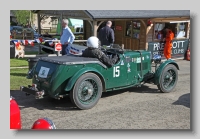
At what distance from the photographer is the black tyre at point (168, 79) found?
23.5 feet

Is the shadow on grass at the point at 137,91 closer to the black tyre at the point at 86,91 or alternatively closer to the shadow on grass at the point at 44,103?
the shadow on grass at the point at 44,103

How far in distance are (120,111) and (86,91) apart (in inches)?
32.3

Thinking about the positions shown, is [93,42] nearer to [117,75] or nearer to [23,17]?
[117,75]

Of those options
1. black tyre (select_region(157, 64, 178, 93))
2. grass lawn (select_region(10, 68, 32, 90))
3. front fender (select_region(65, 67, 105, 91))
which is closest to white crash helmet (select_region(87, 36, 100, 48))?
front fender (select_region(65, 67, 105, 91))

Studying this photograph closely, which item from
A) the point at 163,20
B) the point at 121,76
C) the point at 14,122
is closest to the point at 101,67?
the point at 121,76

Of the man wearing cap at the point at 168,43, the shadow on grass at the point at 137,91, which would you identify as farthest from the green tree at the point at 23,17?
the shadow on grass at the point at 137,91

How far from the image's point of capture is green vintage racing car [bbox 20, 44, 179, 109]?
563cm

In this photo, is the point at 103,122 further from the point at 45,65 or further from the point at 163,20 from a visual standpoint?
the point at 163,20

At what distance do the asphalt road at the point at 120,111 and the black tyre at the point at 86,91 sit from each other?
15 cm

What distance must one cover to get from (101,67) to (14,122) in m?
2.65

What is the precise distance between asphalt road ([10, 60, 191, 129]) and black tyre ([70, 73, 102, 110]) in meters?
0.15

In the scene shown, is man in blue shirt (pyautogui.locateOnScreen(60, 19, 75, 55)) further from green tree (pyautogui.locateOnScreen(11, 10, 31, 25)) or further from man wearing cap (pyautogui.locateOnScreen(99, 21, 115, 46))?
green tree (pyautogui.locateOnScreen(11, 10, 31, 25))

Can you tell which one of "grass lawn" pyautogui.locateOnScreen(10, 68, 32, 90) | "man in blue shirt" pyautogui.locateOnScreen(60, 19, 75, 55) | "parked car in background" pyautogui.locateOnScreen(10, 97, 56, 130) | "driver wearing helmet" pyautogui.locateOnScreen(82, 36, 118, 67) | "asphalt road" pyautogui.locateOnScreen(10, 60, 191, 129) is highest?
"man in blue shirt" pyautogui.locateOnScreen(60, 19, 75, 55)

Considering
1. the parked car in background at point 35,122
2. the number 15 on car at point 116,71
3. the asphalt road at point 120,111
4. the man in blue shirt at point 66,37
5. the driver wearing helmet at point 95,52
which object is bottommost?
the asphalt road at point 120,111
